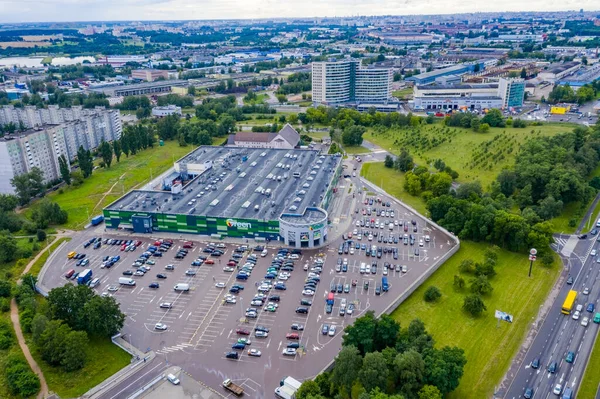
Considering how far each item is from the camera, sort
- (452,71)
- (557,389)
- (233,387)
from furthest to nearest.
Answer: (452,71) < (233,387) < (557,389)

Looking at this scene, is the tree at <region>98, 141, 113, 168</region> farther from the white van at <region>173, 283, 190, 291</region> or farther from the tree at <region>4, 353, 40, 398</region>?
the tree at <region>4, 353, 40, 398</region>

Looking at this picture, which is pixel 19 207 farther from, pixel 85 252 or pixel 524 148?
pixel 524 148

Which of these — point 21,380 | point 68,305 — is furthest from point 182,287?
point 21,380

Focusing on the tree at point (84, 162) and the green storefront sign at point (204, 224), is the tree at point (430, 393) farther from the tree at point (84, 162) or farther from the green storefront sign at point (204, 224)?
the tree at point (84, 162)

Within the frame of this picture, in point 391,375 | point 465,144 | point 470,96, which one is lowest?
point 465,144

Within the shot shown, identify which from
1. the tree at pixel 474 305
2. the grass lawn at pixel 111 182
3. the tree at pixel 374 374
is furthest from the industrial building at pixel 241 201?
the tree at pixel 374 374

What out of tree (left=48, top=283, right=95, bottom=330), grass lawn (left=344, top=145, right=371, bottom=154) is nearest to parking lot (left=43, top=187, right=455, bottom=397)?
tree (left=48, top=283, right=95, bottom=330)

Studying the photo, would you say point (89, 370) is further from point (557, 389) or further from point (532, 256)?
point (532, 256)

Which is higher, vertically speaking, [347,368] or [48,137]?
[48,137]
